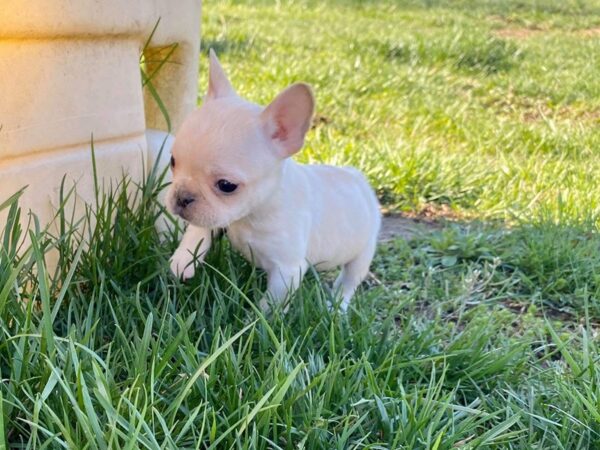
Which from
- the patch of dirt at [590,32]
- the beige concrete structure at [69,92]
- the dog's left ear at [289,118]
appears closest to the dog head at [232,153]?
the dog's left ear at [289,118]

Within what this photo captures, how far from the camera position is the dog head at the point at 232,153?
190cm

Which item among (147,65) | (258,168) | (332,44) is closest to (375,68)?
(332,44)

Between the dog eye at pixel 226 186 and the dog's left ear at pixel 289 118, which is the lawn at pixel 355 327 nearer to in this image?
the dog eye at pixel 226 186

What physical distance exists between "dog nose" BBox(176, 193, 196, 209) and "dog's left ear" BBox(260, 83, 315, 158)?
25 cm

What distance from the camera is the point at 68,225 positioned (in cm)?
205

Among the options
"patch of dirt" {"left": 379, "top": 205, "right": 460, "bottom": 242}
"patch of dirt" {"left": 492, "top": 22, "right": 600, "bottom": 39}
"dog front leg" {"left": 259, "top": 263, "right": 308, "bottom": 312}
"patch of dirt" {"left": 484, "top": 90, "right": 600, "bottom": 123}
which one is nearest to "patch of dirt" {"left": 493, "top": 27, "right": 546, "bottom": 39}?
"patch of dirt" {"left": 492, "top": 22, "right": 600, "bottom": 39}

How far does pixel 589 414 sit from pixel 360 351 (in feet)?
1.72

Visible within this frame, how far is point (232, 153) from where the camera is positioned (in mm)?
1906

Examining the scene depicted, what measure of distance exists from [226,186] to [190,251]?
26 cm

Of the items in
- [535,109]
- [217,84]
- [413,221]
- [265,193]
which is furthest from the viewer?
[535,109]

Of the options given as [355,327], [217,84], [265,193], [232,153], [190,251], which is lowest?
[355,327]

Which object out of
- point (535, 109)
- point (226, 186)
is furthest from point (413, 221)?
point (535, 109)

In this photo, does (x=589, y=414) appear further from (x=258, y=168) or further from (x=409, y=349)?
(x=258, y=168)

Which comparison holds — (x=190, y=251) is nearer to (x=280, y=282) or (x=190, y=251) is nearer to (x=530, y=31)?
(x=280, y=282)
